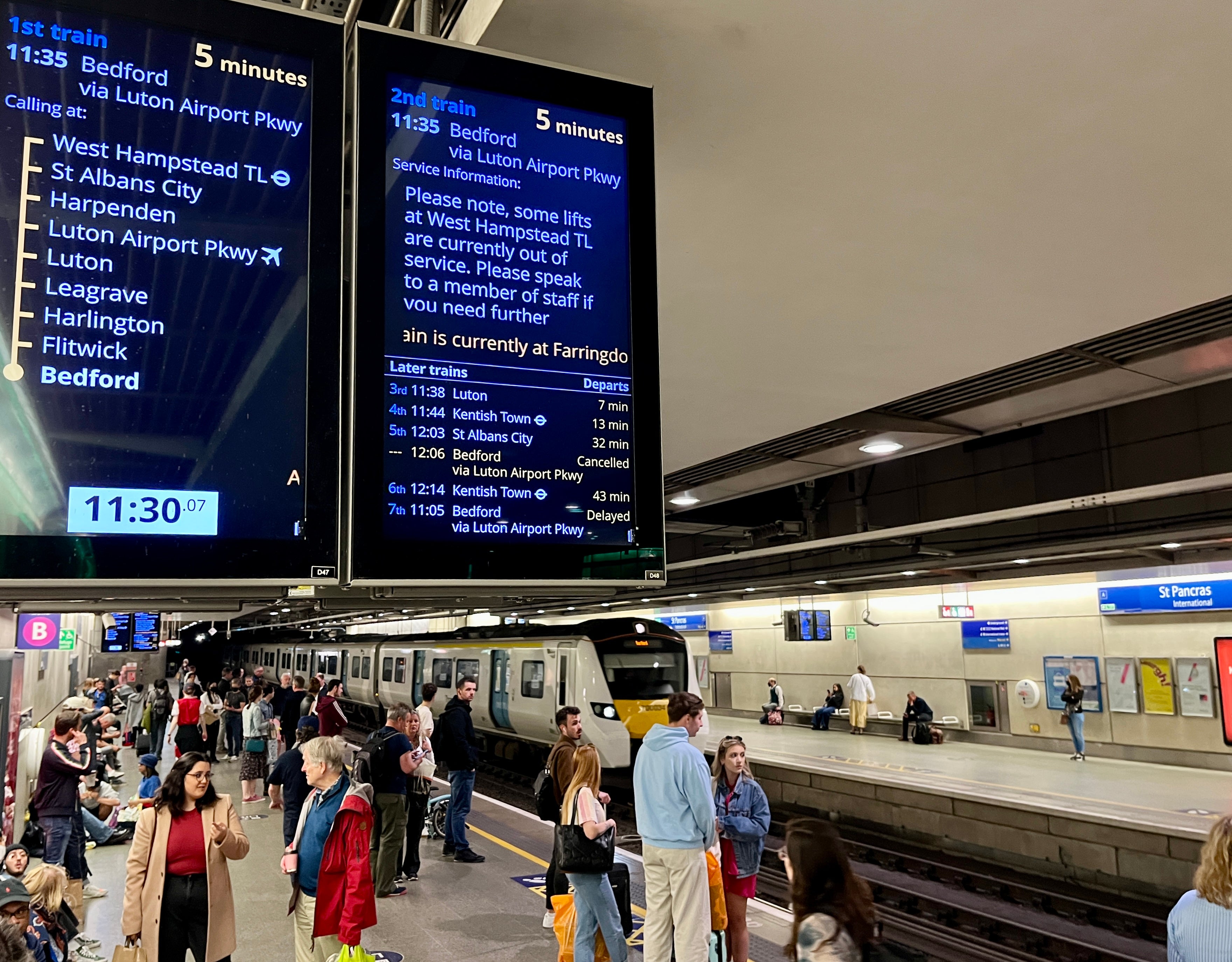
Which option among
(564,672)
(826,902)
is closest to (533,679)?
(564,672)

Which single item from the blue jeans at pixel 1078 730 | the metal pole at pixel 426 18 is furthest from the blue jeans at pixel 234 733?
the metal pole at pixel 426 18

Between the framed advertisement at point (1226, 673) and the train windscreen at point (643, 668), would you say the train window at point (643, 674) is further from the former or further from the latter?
the framed advertisement at point (1226, 673)

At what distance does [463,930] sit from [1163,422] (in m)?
9.22

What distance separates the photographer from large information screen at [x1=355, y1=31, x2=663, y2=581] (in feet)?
8.65

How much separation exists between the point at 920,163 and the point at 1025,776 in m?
12.2

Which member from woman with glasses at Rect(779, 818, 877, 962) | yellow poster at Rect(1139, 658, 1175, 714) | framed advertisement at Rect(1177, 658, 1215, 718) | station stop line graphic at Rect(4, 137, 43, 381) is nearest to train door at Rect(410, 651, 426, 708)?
yellow poster at Rect(1139, 658, 1175, 714)

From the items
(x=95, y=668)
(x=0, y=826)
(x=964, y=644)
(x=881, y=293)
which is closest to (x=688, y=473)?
(x=881, y=293)

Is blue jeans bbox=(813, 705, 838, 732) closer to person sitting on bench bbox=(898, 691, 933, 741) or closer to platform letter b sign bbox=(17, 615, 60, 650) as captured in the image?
person sitting on bench bbox=(898, 691, 933, 741)

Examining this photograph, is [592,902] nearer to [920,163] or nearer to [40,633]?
[920,163]

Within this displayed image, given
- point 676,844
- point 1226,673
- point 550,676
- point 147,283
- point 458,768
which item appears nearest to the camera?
point 147,283

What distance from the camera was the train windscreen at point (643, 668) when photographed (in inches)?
567

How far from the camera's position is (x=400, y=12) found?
143 inches

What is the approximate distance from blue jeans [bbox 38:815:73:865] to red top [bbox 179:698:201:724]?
232 inches

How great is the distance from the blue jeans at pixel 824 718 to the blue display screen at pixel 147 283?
20.5 metres
